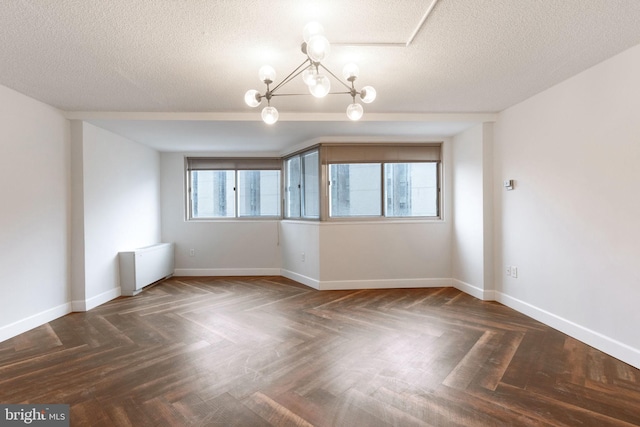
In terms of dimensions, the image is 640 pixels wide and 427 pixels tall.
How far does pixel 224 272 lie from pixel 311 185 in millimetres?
2237

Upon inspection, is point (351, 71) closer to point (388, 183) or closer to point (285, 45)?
point (285, 45)

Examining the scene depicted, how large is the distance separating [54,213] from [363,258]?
12.5 ft

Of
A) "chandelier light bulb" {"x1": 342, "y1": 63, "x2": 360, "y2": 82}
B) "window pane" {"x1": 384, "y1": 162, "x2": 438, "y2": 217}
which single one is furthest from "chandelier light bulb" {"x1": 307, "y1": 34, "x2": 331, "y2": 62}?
"window pane" {"x1": 384, "y1": 162, "x2": 438, "y2": 217}

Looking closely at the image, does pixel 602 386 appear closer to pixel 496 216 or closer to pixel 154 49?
pixel 496 216

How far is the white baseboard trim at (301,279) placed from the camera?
4.62m

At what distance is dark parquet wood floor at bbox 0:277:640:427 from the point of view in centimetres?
178

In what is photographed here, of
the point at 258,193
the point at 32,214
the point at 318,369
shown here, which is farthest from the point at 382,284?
the point at 32,214

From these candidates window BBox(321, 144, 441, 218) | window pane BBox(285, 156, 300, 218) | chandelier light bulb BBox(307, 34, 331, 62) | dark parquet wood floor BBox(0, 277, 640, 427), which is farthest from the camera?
window pane BBox(285, 156, 300, 218)

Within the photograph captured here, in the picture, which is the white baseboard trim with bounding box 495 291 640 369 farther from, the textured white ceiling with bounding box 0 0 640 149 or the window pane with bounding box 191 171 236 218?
the window pane with bounding box 191 171 236 218

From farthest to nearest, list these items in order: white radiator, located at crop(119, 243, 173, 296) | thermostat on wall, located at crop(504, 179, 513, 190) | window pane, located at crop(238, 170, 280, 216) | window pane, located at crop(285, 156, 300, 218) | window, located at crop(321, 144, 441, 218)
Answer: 1. window pane, located at crop(238, 170, 280, 216)
2. window pane, located at crop(285, 156, 300, 218)
3. window, located at crop(321, 144, 441, 218)
4. white radiator, located at crop(119, 243, 173, 296)
5. thermostat on wall, located at crop(504, 179, 513, 190)

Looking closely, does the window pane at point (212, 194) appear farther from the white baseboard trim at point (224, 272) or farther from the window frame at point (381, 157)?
the window frame at point (381, 157)

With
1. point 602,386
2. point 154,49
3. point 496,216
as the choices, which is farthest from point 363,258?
point 154,49

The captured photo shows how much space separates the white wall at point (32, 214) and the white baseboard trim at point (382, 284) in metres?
3.16

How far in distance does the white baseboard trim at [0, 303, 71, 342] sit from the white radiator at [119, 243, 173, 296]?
77 cm
